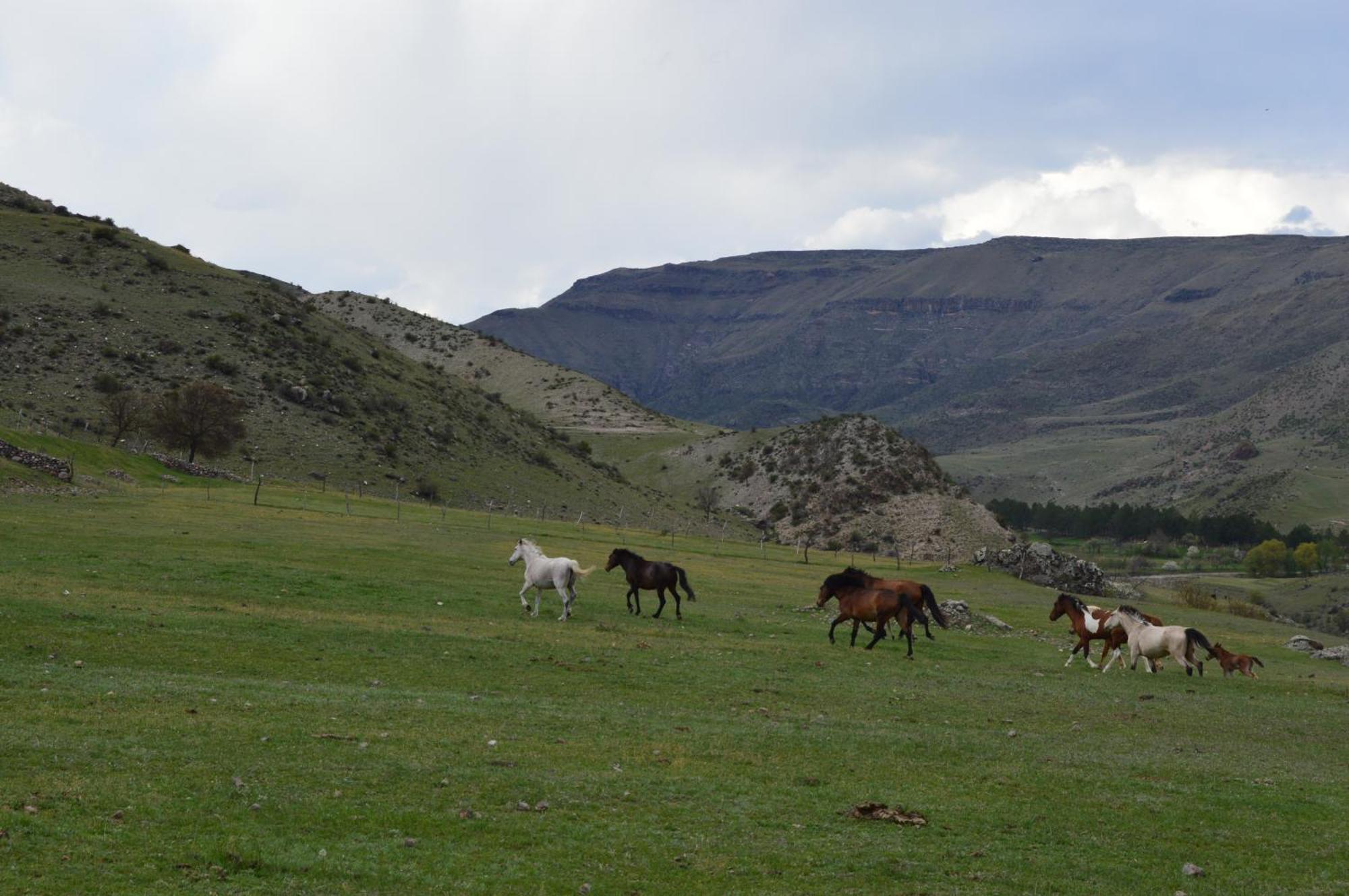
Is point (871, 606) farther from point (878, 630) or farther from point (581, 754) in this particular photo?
point (581, 754)

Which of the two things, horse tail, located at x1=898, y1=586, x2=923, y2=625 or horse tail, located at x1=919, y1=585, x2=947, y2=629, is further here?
horse tail, located at x1=919, y1=585, x2=947, y2=629

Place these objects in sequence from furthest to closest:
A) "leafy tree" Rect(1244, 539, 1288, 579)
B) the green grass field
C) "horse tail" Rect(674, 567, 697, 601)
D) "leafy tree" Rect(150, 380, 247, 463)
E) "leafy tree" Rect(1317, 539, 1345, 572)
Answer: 1. "leafy tree" Rect(1317, 539, 1345, 572)
2. "leafy tree" Rect(1244, 539, 1288, 579)
3. "leafy tree" Rect(150, 380, 247, 463)
4. "horse tail" Rect(674, 567, 697, 601)
5. the green grass field

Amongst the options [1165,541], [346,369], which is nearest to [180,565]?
[346,369]

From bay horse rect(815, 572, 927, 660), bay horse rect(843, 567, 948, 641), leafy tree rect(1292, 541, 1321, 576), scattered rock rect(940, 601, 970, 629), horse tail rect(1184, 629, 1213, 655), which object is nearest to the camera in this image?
horse tail rect(1184, 629, 1213, 655)

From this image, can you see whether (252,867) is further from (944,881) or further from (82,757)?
(944,881)

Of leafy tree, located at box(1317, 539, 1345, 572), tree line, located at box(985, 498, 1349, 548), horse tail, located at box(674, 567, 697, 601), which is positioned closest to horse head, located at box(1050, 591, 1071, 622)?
horse tail, located at box(674, 567, 697, 601)

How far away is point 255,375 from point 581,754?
8621cm

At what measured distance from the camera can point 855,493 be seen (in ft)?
389

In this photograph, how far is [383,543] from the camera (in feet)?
151

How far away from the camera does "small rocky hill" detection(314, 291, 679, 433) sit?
161000mm

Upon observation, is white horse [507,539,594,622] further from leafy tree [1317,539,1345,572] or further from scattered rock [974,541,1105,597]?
leafy tree [1317,539,1345,572]

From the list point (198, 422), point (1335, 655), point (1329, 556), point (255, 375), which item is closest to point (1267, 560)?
point (1329, 556)

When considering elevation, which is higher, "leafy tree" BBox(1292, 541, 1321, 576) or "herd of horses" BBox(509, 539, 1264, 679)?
"leafy tree" BBox(1292, 541, 1321, 576)

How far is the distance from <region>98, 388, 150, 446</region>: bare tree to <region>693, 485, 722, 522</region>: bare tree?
2166 inches
